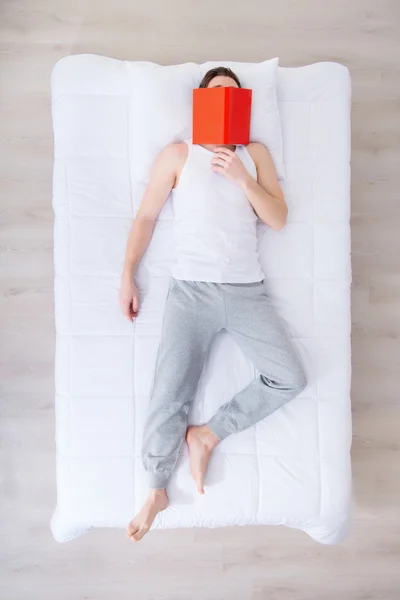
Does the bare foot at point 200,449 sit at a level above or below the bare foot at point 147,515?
above

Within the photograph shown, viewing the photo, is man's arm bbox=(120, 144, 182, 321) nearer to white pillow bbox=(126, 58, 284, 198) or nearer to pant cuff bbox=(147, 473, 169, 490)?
white pillow bbox=(126, 58, 284, 198)

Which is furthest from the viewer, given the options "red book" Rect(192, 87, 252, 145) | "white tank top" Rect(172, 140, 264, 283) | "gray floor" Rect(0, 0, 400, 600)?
"gray floor" Rect(0, 0, 400, 600)

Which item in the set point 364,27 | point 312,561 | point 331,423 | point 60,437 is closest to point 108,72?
point 364,27

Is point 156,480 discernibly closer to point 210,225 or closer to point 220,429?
point 220,429

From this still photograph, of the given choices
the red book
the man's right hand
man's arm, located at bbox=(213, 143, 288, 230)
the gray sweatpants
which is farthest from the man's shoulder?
the man's right hand

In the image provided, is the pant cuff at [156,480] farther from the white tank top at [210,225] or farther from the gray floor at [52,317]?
the white tank top at [210,225]

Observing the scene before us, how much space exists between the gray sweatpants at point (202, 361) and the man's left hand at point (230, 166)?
0.26 metres

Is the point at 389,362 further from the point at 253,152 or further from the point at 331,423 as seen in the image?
the point at 253,152

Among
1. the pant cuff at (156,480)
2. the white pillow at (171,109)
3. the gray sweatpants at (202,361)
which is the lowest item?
the pant cuff at (156,480)

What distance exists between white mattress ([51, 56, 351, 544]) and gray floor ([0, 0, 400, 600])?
23cm

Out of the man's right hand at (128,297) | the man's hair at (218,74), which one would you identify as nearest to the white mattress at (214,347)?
the man's right hand at (128,297)

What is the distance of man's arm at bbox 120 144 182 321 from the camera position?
1.23m

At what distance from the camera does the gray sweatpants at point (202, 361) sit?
1.19m

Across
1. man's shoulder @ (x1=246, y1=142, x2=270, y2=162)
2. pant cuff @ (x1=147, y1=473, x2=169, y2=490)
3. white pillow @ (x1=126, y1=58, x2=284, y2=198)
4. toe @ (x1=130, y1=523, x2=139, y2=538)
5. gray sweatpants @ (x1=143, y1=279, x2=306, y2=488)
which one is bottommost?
toe @ (x1=130, y1=523, x2=139, y2=538)
